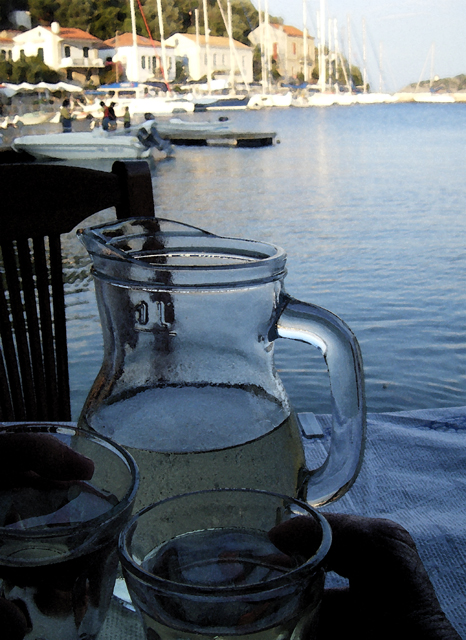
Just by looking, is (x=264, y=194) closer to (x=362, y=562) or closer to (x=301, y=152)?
(x=301, y=152)

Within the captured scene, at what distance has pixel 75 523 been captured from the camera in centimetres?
18

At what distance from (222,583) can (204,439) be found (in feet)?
0.22

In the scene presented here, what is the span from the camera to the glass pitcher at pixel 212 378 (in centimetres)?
22

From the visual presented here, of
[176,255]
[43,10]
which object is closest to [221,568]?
[176,255]

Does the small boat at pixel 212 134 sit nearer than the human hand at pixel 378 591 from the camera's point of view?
No

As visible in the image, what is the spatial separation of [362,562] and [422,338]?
167 cm

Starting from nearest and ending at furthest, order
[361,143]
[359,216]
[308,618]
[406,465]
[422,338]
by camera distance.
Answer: [308,618], [406,465], [422,338], [359,216], [361,143]

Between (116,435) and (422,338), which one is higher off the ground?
(116,435)

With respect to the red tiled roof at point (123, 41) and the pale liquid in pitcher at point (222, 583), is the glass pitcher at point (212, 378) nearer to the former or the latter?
the pale liquid in pitcher at point (222, 583)

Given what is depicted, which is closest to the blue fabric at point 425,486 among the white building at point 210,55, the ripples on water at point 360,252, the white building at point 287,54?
the ripples on water at point 360,252

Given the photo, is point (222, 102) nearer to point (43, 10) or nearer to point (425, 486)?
point (43, 10)

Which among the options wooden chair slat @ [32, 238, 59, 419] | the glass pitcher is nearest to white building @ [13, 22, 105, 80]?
wooden chair slat @ [32, 238, 59, 419]

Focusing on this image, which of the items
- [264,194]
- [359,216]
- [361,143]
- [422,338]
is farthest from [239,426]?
[361,143]

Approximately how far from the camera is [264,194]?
4777 millimetres
